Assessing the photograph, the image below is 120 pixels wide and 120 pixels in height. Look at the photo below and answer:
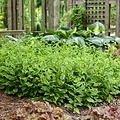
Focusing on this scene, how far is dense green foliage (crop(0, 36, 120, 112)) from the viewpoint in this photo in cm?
363

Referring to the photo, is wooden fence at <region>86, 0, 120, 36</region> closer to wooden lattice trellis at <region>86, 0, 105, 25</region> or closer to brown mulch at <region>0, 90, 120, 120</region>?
wooden lattice trellis at <region>86, 0, 105, 25</region>

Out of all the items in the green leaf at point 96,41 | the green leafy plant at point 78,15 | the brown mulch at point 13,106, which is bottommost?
the brown mulch at point 13,106

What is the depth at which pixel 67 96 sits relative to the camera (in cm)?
362

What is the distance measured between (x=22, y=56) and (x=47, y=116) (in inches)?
65.9

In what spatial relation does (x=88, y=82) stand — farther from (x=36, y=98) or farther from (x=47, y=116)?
(x=47, y=116)

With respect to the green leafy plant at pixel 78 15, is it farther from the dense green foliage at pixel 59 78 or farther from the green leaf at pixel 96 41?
the dense green foliage at pixel 59 78

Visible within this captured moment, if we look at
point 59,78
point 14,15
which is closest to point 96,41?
point 59,78

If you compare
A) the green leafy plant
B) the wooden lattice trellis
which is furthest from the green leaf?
the green leafy plant

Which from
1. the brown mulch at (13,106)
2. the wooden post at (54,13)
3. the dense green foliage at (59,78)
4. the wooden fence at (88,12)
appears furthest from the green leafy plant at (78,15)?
the brown mulch at (13,106)

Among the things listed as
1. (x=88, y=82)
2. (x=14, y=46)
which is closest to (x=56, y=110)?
(x=88, y=82)

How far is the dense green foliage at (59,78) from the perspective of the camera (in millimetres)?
3629

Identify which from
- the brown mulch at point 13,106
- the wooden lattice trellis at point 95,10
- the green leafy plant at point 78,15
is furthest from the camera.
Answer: the green leafy plant at point 78,15

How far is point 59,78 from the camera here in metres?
3.71

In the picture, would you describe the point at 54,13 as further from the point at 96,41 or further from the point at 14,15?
the point at 96,41
